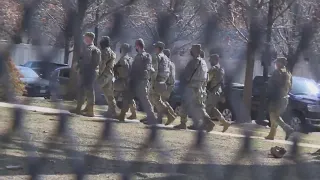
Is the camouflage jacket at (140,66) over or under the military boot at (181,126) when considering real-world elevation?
over

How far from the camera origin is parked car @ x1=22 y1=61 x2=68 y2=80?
2.84 m

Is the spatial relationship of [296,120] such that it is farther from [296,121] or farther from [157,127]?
[157,127]

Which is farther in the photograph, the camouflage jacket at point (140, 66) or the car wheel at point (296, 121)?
the car wheel at point (296, 121)

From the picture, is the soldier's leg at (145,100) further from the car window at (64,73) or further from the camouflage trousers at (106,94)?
the car window at (64,73)

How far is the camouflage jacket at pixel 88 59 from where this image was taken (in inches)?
115

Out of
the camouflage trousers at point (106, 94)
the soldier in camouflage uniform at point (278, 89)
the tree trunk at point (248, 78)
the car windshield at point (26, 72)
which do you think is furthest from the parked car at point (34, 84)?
the soldier in camouflage uniform at point (278, 89)

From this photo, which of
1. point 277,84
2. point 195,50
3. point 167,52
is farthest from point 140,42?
point 277,84

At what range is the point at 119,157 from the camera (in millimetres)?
3199

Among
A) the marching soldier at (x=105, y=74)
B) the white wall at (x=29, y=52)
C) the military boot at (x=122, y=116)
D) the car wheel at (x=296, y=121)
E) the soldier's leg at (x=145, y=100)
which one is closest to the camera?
the white wall at (x=29, y=52)

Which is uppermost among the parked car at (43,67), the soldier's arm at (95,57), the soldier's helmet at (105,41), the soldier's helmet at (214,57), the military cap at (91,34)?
the military cap at (91,34)

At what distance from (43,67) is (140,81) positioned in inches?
17.5

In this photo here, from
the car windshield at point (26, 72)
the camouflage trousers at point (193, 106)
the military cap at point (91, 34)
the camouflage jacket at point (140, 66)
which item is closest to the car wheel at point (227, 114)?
the camouflage trousers at point (193, 106)

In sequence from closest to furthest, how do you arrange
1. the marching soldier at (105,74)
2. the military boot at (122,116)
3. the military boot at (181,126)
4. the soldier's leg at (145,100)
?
1. the marching soldier at (105,74)
2. the soldier's leg at (145,100)
3. the military boot at (122,116)
4. the military boot at (181,126)

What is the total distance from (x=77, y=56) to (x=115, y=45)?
0.48ft
